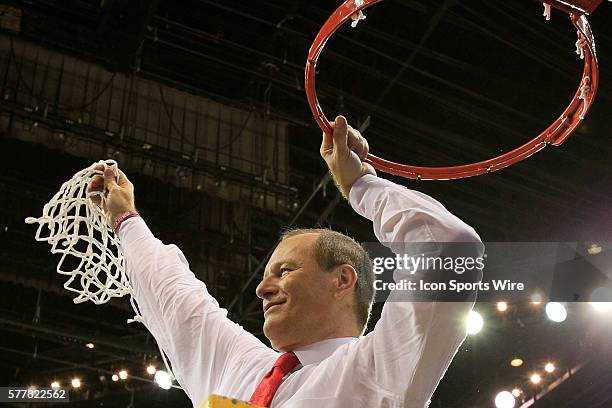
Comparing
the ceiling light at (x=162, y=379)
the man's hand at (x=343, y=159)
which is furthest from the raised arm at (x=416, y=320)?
the ceiling light at (x=162, y=379)

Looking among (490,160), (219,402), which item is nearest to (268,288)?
(219,402)

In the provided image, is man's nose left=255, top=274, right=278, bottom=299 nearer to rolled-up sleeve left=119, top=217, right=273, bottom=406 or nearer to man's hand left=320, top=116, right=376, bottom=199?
rolled-up sleeve left=119, top=217, right=273, bottom=406

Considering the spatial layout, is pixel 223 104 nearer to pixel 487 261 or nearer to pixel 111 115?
pixel 111 115

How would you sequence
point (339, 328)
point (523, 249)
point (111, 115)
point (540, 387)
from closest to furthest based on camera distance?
1. point (339, 328)
2. point (111, 115)
3. point (523, 249)
4. point (540, 387)

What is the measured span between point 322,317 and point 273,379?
193 millimetres

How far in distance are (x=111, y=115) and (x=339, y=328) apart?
3768 mm

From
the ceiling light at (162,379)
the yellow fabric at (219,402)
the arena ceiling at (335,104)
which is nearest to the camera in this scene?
the yellow fabric at (219,402)

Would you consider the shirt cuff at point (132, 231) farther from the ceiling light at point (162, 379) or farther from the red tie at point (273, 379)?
the ceiling light at point (162, 379)

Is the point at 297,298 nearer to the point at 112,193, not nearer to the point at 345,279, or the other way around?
the point at 345,279

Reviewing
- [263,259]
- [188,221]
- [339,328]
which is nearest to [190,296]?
Answer: [339,328]

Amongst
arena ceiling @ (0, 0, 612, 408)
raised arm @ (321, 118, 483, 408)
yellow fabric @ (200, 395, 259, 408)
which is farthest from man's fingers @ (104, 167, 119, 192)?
arena ceiling @ (0, 0, 612, 408)

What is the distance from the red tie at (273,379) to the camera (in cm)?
143

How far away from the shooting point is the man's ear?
5.41ft

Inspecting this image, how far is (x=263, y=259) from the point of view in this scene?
6043 mm
